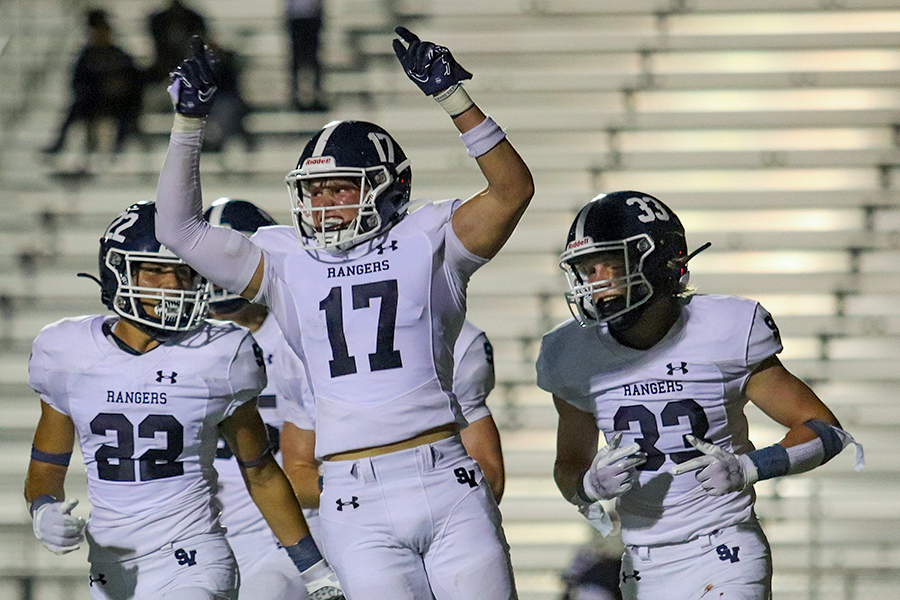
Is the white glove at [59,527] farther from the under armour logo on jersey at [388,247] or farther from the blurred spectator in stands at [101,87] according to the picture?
the blurred spectator in stands at [101,87]

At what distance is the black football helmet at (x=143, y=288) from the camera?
329cm

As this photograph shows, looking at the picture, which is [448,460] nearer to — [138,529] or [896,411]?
[138,529]

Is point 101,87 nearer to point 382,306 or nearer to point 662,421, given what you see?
point 382,306

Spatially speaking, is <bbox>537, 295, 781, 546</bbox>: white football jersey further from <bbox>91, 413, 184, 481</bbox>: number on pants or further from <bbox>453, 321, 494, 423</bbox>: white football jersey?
<bbox>91, 413, 184, 481</bbox>: number on pants

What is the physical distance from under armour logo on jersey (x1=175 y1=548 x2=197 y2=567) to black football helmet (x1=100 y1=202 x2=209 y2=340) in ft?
1.96

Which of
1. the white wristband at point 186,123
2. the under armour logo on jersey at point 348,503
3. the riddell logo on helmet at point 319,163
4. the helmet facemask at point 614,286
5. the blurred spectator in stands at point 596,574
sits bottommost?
the blurred spectator in stands at point 596,574

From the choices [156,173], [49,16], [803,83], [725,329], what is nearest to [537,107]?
[803,83]

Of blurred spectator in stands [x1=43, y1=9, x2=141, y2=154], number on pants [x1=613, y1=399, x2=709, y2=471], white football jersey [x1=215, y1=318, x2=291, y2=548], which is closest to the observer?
number on pants [x1=613, y1=399, x2=709, y2=471]

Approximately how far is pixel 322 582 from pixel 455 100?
1400 mm

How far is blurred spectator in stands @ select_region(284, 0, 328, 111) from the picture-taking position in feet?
24.6

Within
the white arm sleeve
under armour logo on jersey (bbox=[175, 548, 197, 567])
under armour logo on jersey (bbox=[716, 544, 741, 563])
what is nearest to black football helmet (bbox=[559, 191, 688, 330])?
under armour logo on jersey (bbox=[716, 544, 741, 563])

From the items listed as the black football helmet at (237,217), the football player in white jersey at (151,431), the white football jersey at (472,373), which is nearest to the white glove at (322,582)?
the football player in white jersey at (151,431)

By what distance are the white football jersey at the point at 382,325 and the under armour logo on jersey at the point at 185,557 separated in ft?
1.84

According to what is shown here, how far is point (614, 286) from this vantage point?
3223 millimetres
